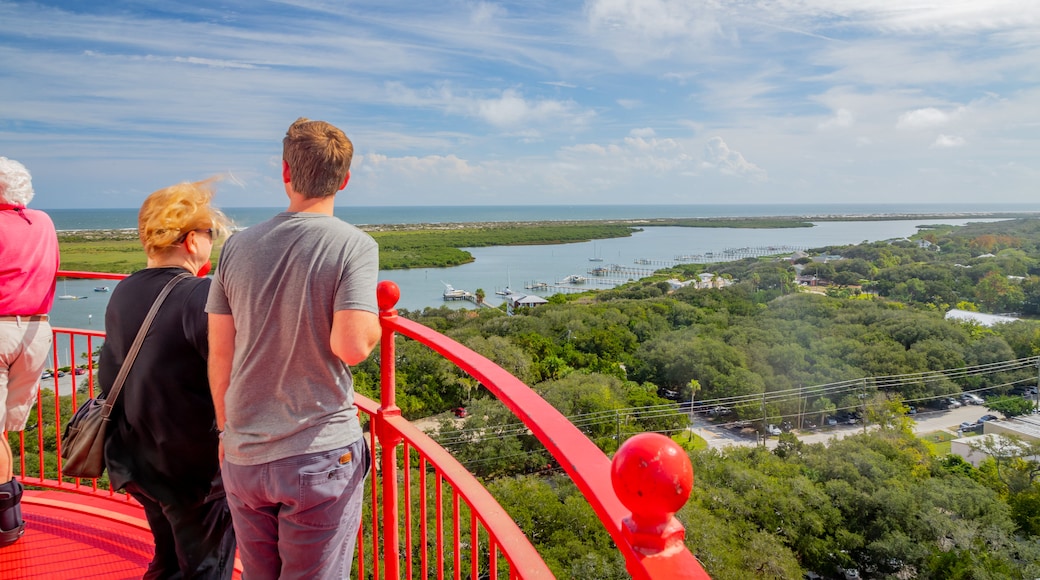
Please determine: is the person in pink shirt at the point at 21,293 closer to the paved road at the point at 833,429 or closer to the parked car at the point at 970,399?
the paved road at the point at 833,429

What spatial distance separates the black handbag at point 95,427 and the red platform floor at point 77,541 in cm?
92

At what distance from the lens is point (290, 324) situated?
4.51 feet

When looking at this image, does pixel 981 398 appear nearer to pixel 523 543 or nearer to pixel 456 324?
pixel 456 324

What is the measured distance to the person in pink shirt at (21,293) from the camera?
222cm

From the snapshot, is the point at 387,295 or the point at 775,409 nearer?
the point at 387,295

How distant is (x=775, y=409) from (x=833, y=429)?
4047 millimetres

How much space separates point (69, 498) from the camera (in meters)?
2.97

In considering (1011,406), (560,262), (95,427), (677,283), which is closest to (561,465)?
(95,427)

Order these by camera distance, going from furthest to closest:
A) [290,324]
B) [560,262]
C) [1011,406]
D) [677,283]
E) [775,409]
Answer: [560,262] < [677,283] < [1011,406] < [775,409] < [290,324]

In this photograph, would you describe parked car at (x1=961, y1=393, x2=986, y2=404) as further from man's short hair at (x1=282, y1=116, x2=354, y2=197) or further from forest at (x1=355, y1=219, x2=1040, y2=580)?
man's short hair at (x1=282, y1=116, x2=354, y2=197)

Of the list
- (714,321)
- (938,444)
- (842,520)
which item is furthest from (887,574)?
(714,321)

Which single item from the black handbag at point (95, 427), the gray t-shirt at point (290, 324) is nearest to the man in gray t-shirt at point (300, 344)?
the gray t-shirt at point (290, 324)

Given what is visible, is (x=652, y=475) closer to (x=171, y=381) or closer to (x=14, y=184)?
(x=171, y=381)

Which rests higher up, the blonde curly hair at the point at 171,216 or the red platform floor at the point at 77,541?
the blonde curly hair at the point at 171,216
